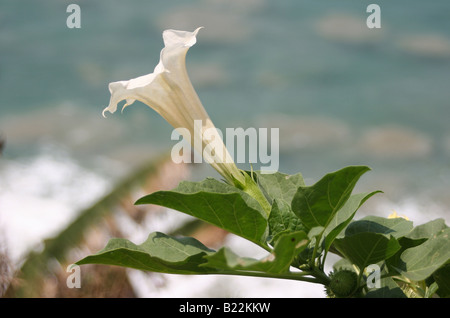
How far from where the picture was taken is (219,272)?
49 centimetres

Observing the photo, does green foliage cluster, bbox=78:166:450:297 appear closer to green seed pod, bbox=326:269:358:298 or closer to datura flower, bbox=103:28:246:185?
green seed pod, bbox=326:269:358:298

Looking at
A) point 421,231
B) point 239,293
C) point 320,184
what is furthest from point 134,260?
point 239,293

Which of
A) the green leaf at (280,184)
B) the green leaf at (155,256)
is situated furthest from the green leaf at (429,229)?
the green leaf at (155,256)

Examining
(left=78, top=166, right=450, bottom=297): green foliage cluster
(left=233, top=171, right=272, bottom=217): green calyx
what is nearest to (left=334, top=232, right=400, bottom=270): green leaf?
(left=78, top=166, right=450, bottom=297): green foliage cluster

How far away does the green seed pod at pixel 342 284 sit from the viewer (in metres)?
0.51

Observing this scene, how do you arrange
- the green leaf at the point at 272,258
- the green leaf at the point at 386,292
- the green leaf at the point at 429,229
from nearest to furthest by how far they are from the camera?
the green leaf at the point at 272,258, the green leaf at the point at 386,292, the green leaf at the point at 429,229

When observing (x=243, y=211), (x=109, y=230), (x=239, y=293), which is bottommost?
(x=239, y=293)

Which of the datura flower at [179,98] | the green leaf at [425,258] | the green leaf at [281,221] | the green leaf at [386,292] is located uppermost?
the datura flower at [179,98]

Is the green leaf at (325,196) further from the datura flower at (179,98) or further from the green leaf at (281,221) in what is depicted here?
the datura flower at (179,98)

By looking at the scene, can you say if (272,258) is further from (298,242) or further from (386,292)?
(386,292)

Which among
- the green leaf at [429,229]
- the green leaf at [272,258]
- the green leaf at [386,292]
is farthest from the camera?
the green leaf at [429,229]

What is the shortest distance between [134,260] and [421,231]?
13.9 inches

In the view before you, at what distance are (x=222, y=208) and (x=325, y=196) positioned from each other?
9 cm
